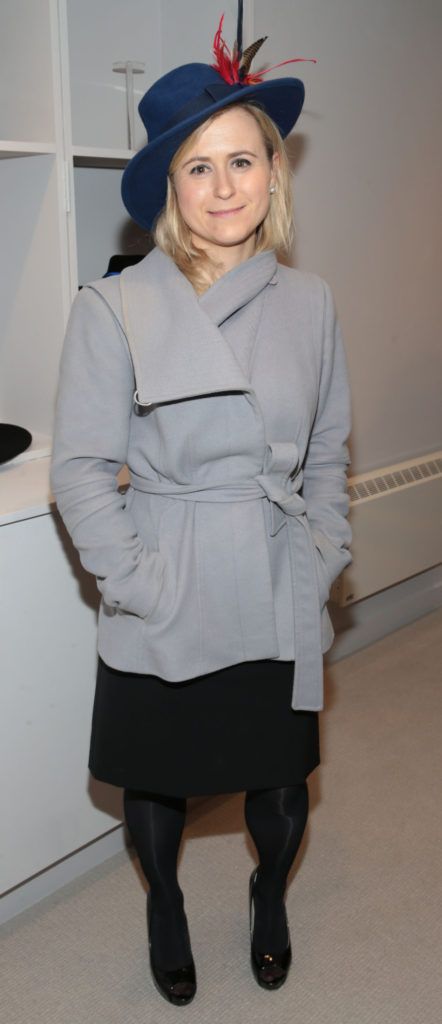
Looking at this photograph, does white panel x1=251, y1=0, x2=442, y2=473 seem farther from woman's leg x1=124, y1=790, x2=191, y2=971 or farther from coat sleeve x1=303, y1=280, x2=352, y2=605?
woman's leg x1=124, y1=790, x2=191, y2=971

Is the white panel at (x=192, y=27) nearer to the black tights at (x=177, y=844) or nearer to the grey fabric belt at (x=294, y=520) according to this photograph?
the grey fabric belt at (x=294, y=520)

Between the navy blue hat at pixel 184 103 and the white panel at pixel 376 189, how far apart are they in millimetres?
782

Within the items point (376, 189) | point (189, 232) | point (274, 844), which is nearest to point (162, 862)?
point (274, 844)

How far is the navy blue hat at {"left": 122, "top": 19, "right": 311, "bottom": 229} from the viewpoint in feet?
4.72

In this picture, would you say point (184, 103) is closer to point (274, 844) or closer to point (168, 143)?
point (168, 143)

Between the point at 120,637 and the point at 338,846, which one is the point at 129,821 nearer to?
the point at 120,637

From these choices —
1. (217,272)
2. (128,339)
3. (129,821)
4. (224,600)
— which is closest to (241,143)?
(217,272)

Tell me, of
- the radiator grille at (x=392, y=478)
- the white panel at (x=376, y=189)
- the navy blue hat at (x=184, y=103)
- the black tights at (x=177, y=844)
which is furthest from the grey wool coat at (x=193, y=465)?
the radiator grille at (x=392, y=478)

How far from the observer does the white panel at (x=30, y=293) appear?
6.14 feet

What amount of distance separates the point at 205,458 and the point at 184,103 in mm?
490

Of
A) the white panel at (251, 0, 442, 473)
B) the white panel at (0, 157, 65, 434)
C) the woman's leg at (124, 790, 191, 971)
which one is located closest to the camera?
the woman's leg at (124, 790, 191, 971)

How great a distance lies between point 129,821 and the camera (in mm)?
1714

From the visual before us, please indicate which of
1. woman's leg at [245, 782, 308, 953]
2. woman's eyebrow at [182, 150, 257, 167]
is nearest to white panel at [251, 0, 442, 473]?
woman's eyebrow at [182, 150, 257, 167]

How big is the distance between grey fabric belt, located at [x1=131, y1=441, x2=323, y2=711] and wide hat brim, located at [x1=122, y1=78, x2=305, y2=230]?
41cm
